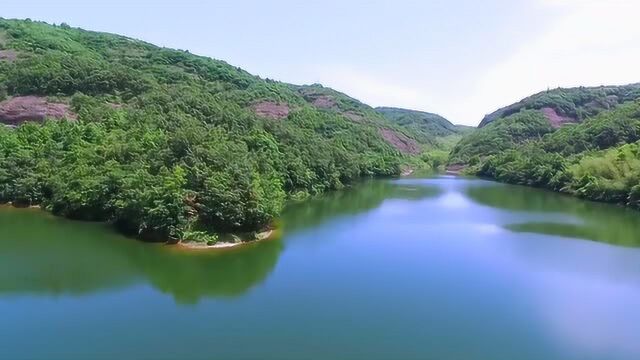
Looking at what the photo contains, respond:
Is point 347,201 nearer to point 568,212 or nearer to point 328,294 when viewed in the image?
point 568,212

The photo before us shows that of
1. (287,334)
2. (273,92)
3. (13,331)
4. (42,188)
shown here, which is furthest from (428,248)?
(273,92)

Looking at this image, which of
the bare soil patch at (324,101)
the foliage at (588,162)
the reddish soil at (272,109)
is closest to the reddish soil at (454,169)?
the foliage at (588,162)

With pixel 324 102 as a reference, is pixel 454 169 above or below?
below

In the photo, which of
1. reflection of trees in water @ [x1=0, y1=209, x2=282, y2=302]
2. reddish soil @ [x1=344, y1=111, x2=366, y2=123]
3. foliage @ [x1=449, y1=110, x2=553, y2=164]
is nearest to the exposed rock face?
reddish soil @ [x1=344, y1=111, x2=366, y2=123]

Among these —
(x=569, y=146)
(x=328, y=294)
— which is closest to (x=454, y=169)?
(x=569, y=146)

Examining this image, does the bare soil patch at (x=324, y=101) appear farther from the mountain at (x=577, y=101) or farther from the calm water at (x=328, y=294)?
the calm water at (x=328, y=294)

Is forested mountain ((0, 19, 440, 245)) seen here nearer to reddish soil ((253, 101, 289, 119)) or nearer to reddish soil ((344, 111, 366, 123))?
reddish soil ((253, 101, 289, 119))

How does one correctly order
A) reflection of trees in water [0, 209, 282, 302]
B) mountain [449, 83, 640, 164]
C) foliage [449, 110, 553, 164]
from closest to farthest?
reflection of trees in water [0, 209, 282, 302] → foliage [449, 110, 553, 164] → mountain [449, 83, 640, 164]

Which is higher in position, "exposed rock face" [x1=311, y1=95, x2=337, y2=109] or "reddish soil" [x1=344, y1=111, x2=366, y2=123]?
"exposed rock face" [x1=311, y1=95, x2=337, y2=109]
